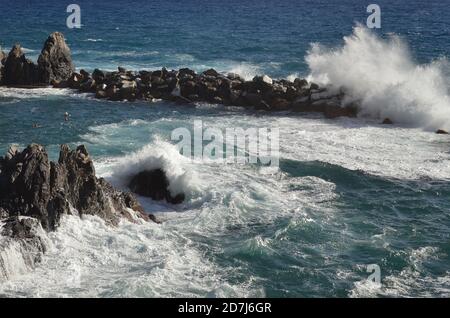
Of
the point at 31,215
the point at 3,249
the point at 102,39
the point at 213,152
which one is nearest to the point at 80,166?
the point at 31,215

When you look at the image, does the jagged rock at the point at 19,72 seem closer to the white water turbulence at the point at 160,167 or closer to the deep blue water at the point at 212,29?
the deep blue water at the point at 212,29

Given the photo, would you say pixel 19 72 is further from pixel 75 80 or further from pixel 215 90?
pixel 215 90

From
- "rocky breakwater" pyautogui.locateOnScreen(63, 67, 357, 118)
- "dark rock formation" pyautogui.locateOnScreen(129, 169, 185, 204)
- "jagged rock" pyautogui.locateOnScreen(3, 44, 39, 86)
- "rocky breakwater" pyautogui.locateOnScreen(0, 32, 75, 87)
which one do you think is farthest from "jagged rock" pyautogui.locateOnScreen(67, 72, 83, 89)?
"dark rock formation" pyautogui.locateOnScreen(129, 169, 185, 204)

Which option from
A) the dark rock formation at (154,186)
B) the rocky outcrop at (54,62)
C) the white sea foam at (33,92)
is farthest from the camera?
the rocky outcrop at (54,62)

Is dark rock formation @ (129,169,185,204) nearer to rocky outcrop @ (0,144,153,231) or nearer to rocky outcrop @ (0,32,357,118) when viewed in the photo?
rocky outcrop @ (0,144,153,231)

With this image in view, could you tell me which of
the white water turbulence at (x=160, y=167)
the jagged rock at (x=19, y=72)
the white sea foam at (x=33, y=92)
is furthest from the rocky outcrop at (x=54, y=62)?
the white water turbulence at (x=160, y=167)
